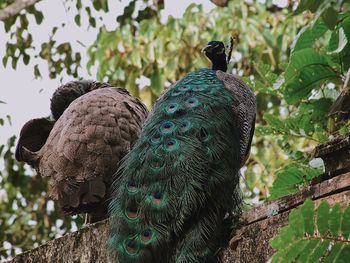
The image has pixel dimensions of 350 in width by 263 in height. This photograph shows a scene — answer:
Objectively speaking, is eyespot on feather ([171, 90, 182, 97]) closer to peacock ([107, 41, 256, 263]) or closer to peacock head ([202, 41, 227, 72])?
peacock ([107, 41, 256, 263])

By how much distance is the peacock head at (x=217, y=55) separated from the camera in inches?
164

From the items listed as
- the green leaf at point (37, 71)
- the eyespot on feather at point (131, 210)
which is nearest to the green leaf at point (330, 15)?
the eyespot on feather at point (131, 210)

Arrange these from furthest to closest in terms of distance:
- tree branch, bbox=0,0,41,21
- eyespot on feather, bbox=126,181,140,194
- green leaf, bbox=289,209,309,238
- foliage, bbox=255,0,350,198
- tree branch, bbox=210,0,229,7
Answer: tree branch, bbox=210,0,229,7 < tree branch, bbox=0,0,41,21 < eyespot on feather, bbox=126,181,140,194 < foliage, bbox=255,0,350,198 < green leaf, bbox=289,209,309,238

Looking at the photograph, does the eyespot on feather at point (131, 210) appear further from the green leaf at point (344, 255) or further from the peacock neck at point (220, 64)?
the peacock neck at point (220, 64)

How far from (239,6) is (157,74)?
0.85 m

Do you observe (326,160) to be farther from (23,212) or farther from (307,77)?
(23,212)

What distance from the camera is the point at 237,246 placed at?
2891mm

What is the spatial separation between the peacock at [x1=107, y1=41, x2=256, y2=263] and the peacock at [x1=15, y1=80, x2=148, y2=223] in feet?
0.60

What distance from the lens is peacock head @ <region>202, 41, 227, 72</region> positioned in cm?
416

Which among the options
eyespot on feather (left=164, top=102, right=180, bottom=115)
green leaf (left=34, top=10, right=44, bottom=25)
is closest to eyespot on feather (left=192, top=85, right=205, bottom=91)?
eyespot on feather (left=164, top=102, right=180, bottom=115)

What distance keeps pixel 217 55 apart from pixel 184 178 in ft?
4.12

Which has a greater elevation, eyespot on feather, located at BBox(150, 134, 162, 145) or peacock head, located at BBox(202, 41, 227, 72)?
peacock head, located at BBox(202, 41, 227, 72)

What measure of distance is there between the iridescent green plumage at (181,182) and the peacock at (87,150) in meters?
0.19

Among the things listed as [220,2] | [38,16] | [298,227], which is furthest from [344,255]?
[38,16]
